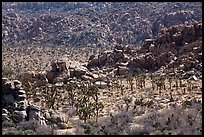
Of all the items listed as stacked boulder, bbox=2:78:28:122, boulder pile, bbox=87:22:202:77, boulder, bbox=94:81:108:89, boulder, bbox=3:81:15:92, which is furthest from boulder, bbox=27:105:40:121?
boulder pile, bbox=87:22:202:77

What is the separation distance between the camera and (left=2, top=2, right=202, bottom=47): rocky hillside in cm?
11275

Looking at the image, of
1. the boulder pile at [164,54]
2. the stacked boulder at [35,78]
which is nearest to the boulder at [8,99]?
the stacked boulder at [35,78]

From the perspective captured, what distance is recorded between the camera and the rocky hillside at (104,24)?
370ft

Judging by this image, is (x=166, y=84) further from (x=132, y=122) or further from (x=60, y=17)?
(x=60, y=17)

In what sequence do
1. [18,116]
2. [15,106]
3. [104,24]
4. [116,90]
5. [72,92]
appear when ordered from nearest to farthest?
[18,116] < [15,106] < [72,92] < [116,90] < [104,24]

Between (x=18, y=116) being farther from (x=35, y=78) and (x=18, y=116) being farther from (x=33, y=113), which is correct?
(x=35, y=78)

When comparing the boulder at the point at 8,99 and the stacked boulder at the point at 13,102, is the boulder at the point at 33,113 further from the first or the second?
the boulder at the point at 8,99

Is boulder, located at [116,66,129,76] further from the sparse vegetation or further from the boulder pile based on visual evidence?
the sparse vegetation

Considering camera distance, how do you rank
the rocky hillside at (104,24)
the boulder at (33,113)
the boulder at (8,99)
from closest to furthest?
the boulder at (33,113) → the boulder at (8,99) → the rocky hillside at (104,24)

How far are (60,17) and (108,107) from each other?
92794 millimetres

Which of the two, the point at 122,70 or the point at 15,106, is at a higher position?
the point at 15,106

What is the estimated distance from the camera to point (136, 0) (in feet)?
456

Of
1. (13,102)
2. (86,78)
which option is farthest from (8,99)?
(86,78)

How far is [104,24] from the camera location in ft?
409
